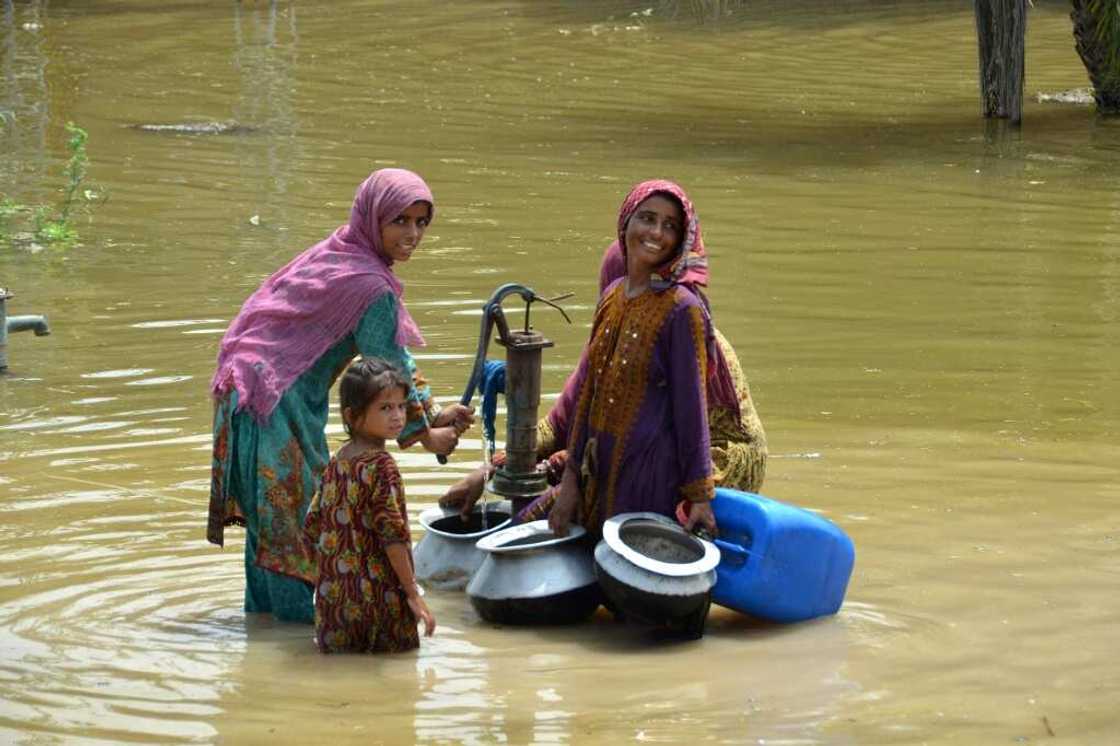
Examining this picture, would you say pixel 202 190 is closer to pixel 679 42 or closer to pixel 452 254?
pixel 452 254

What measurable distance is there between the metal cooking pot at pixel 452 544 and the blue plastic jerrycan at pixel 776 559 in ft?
2.28

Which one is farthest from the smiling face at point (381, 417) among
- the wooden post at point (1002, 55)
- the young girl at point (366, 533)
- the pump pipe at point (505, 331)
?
the wooden post at point (1002, 55)

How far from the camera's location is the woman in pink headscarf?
493 cm

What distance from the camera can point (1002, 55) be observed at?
15.6m

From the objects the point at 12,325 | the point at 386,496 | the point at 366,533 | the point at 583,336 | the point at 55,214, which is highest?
the point at 386,496

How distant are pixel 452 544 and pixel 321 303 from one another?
950mm

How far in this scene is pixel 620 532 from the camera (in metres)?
4.97

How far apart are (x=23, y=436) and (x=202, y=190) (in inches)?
220

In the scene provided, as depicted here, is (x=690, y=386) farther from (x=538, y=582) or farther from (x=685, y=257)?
(x=538, y=582)

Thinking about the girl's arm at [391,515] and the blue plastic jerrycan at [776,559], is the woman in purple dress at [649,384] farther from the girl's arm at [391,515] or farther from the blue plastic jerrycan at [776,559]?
the girl's arm at [391,515]

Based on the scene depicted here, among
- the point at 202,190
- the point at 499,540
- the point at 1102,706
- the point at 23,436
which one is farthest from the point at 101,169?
the point at 1102,706

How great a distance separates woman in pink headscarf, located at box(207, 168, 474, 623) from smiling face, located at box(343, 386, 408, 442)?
0.21 metres

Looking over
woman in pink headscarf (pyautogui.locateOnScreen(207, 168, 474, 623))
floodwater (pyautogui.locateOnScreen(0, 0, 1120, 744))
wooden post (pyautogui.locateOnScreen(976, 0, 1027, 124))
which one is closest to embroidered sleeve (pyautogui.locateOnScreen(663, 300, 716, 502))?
floodwater (pyautogui.locateOnScreen(0, 0, 1120, 744))

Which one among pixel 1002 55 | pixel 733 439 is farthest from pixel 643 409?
pixel 1002 55
